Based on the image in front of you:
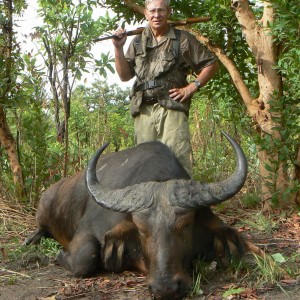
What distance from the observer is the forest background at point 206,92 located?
6.48 metres

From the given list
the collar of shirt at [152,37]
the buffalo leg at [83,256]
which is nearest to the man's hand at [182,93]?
the collar of shirt at [152,37]

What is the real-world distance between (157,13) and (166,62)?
19.0 inches

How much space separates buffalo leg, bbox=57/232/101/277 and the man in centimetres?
145

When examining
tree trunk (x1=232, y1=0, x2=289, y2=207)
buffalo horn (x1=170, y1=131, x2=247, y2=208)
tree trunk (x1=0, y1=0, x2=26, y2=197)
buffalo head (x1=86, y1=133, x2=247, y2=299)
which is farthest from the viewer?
tree trunk (x1=0, y1=0, x2=26, y2=197)

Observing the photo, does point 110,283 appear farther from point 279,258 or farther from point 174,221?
point 279,258

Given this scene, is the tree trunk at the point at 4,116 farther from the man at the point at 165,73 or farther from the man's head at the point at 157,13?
the man's head at the point at 157,13

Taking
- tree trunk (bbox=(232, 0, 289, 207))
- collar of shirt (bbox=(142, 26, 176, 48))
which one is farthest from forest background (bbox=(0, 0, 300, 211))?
collar of shirt (bbox=(142, 26, 176, 48))

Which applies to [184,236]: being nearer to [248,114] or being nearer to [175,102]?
[175,102]

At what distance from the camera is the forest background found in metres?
6.48

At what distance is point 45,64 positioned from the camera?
8.08 meters

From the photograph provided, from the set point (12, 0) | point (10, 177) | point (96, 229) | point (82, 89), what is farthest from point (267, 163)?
point (82, 89)

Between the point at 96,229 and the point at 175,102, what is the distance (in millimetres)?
1599

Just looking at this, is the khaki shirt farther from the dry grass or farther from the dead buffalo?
the dry grass

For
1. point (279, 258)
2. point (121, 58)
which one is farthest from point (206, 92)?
point (279, 258)
